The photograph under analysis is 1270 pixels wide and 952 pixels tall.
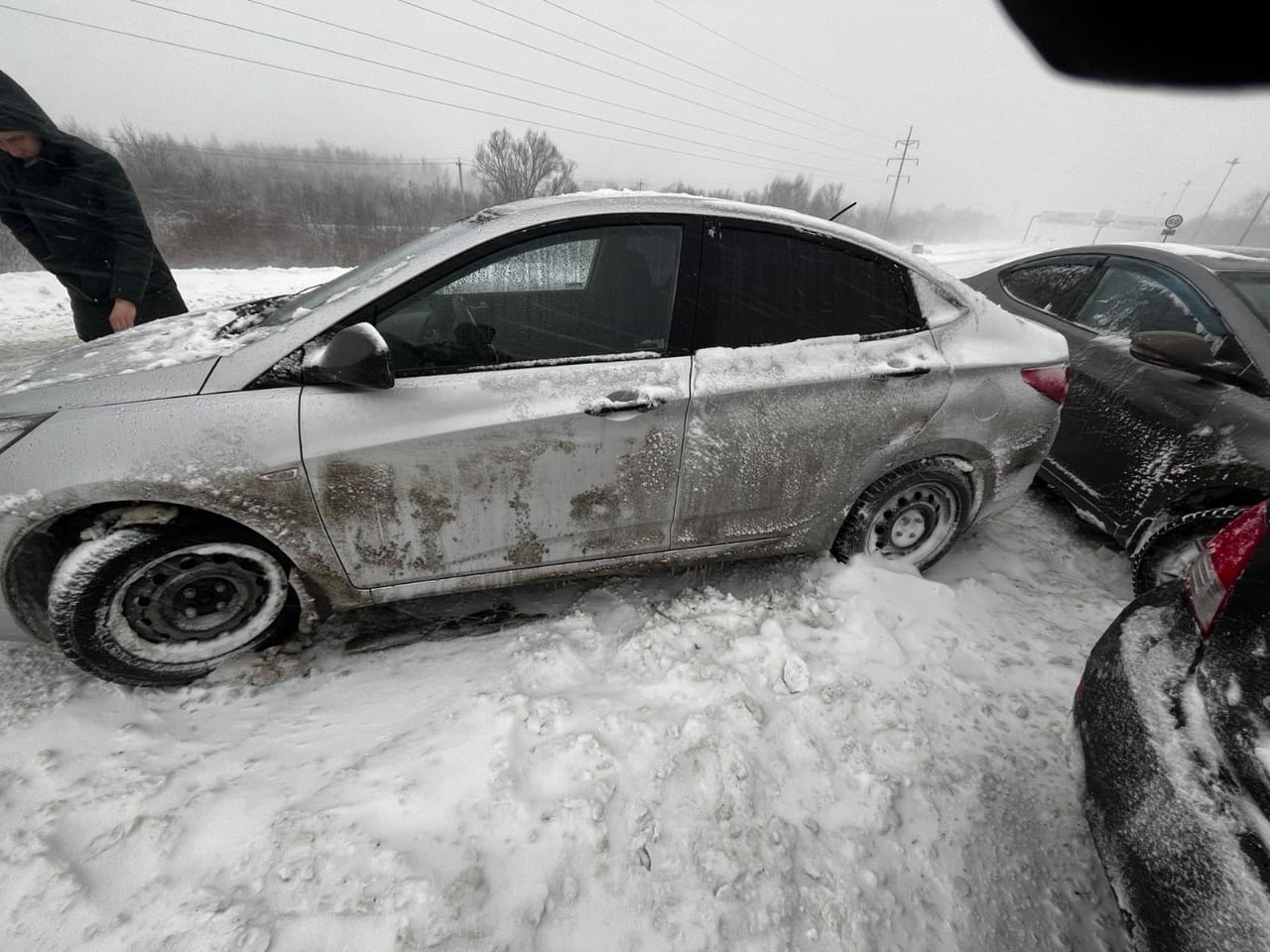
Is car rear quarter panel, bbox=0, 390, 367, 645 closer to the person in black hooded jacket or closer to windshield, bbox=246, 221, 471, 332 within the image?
windshield, bbox=246, 221, 471, 332

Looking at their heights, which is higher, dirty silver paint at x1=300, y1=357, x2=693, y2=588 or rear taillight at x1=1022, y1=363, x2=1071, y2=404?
rear taillight at x1=1022, y1=363, x2=1071, y2=404

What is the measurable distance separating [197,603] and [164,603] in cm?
9

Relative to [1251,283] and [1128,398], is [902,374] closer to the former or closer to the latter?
[1128,398]

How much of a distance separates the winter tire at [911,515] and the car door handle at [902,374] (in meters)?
0.43

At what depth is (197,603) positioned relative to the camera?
1962 mm

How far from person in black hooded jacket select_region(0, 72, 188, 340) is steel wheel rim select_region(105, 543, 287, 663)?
2.00 meters

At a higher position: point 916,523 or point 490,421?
point 490,421

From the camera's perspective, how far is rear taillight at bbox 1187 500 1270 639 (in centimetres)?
139

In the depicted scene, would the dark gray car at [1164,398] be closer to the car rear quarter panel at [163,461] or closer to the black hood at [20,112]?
the car rear quarter panel at [163,461]

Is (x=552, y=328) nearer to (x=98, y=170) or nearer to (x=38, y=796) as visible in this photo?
(x=38, y=796)

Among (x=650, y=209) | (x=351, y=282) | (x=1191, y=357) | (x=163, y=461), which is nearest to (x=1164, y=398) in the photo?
(x=1191, y=357)

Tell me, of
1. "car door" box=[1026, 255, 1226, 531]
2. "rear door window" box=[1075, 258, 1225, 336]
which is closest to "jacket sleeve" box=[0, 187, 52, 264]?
"car door" box=[1026, 255, 1226, 531]

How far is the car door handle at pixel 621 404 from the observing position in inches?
75.5


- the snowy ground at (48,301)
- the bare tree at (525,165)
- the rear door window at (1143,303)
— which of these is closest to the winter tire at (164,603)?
the snowy ground at (48,301)
